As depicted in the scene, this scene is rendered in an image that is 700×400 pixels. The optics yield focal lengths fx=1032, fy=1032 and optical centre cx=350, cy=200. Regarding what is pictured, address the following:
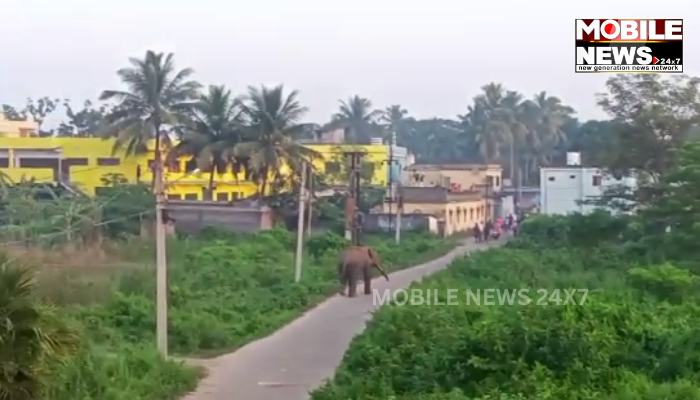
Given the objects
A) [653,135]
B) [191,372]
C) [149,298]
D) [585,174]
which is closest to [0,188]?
[149,298]

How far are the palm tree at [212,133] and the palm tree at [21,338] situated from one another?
28.0 metres

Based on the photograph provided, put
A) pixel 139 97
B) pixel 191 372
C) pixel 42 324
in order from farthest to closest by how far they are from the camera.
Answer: pixel 139 97 < pixel 191 372 < pixel 42 324

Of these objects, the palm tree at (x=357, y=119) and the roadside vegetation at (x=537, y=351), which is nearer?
the roadside vegetation at (x=537, y=351)

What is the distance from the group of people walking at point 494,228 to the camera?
130ft

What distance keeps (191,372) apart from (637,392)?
18.1ft

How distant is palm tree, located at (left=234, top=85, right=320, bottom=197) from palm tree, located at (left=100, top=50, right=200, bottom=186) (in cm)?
232

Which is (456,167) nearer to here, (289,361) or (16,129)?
(16,129)

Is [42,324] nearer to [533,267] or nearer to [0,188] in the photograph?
[533,267]

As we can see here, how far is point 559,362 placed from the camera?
10984 mm

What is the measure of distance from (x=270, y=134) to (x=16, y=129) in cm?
1530

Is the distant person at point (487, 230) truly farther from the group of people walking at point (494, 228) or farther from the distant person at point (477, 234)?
the distant person at point (477, 234)

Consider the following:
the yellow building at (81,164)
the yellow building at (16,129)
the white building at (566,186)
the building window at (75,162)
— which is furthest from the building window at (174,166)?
the white building at (566,186)

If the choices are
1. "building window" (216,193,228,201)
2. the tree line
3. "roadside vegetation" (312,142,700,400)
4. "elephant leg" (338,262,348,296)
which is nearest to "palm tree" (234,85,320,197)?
the tree line

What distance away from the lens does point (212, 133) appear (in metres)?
36.6
